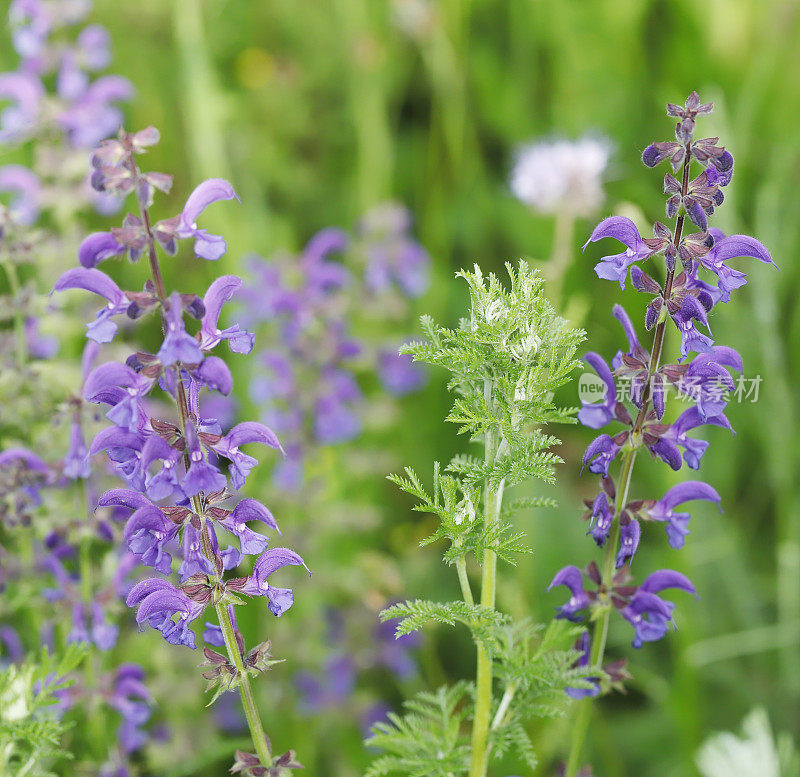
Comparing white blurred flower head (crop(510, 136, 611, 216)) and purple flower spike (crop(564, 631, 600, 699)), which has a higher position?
white blurred flower head (crop(510, 136, 611, 216))

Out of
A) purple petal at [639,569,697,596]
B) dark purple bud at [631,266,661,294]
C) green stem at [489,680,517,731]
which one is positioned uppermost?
dark purple bud at [631,266,661,294]

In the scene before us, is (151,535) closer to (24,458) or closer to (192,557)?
(192,557)

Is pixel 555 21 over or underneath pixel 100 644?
over

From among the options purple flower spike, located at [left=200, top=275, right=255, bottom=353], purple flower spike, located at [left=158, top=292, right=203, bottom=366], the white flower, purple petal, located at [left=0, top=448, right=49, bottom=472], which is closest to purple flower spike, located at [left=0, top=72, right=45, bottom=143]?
purple petal, located at [left=0, top=448, right=49, bottom=472]

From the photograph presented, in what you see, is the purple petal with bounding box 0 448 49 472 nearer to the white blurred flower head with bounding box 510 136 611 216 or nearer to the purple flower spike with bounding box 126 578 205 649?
the purple flower spike with bounding box 126 578 205 649

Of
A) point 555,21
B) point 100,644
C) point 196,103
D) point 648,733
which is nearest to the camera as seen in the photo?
point 100,644

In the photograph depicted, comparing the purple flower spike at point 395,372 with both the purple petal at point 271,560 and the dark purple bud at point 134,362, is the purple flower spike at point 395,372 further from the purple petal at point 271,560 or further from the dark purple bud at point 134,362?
the dark purple bud at point 134,362

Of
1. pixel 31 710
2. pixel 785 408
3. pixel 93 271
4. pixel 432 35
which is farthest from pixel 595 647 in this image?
pixel 432 35

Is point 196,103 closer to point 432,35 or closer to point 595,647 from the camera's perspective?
point 432,35

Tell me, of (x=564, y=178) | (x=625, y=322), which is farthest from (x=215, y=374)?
(x=564, y=178)
